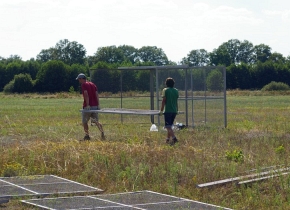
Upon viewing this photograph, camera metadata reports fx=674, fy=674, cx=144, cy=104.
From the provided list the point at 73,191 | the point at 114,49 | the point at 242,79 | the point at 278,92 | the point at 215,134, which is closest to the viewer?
the point at 73,191

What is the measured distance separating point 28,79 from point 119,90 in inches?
2855

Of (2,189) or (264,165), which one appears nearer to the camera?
(2,189)

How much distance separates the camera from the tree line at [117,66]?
29734 mm

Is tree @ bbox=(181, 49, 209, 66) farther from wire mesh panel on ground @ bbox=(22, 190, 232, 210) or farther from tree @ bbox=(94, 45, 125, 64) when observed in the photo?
wire mesh panel on ground @ bbox=(22, 190, 232, 210)

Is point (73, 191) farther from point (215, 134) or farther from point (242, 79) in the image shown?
point (242, 79)

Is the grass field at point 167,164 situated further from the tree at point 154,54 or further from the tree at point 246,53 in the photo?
the tree at point 154,54

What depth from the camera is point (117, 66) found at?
97875mm

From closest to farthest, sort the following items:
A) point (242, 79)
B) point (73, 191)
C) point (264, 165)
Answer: point (73, 191) → point (264, 165) → point (242, 79)

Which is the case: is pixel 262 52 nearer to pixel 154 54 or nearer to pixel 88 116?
pixel 154 54

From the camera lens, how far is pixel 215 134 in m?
19.1

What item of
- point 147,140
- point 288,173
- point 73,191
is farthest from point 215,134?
point 73,191

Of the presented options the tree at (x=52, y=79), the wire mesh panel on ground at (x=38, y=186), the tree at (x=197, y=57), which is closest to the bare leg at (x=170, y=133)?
the wire mesh panel on ground at (x=38, y=186)

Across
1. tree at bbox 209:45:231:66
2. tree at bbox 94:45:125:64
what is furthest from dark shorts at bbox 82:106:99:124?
tree at bbox 94:45:125:64

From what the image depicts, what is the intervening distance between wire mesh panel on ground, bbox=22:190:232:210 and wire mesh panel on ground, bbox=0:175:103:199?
557mm
